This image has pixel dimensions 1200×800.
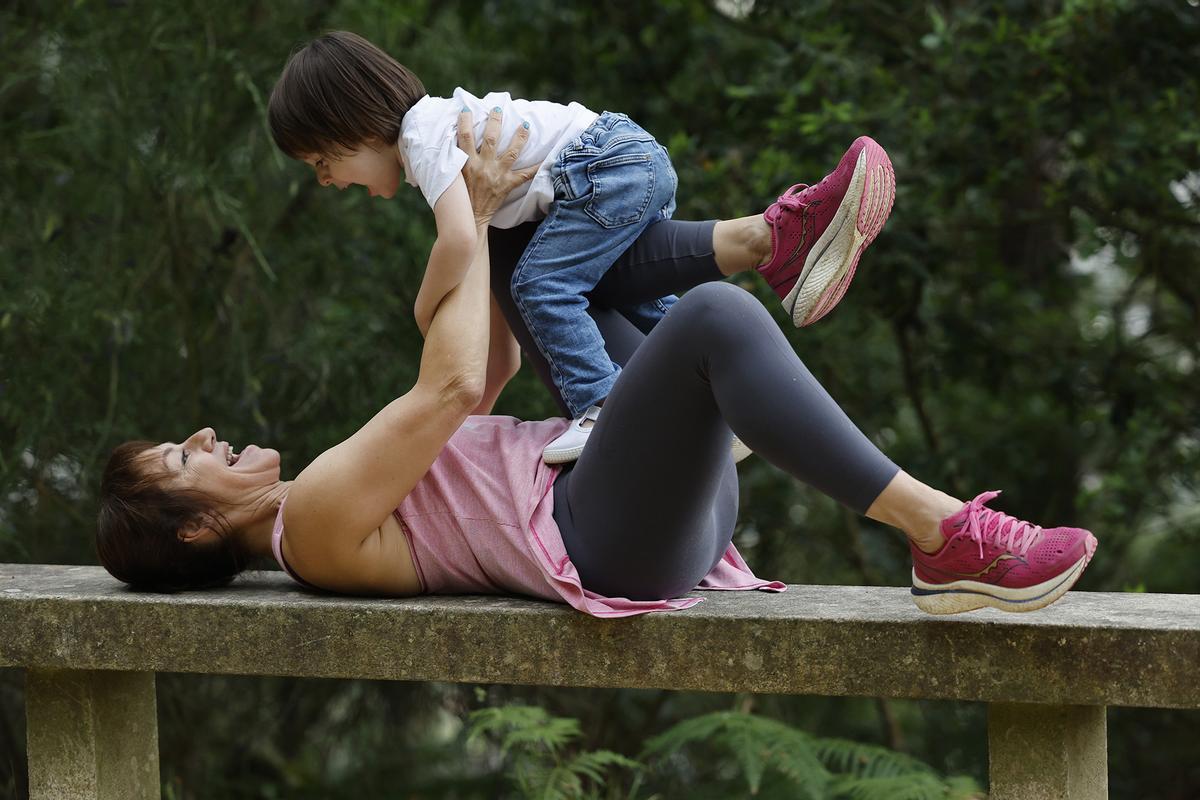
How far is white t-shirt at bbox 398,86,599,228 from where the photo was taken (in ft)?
6.98

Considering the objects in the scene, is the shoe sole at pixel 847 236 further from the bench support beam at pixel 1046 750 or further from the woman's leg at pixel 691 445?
the bench support beam at pixel 1046 750

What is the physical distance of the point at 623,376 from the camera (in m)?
2.02

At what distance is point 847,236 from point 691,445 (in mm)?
446

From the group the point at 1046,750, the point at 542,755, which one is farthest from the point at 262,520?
the point at 1046,750

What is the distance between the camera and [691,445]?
2002mm

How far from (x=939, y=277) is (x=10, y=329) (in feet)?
9.23

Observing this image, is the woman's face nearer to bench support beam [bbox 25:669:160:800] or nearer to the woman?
the woman

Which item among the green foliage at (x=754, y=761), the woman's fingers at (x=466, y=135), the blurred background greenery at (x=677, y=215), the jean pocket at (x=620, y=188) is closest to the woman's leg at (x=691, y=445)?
the jean pocket at (x=620, y=188)

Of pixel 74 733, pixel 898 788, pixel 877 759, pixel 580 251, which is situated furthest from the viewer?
pixel 877 759

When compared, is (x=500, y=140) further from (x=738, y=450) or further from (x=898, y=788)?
(x=898, y=788)

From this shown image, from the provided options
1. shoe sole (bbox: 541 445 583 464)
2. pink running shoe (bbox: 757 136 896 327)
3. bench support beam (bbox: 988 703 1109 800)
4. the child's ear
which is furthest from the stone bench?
pink running shoe (bbox: 757 136 896 327)

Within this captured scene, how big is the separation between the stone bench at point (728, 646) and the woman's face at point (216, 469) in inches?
7.3

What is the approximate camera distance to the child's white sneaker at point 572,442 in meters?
2.21

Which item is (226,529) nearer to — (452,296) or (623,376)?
(452,296)
